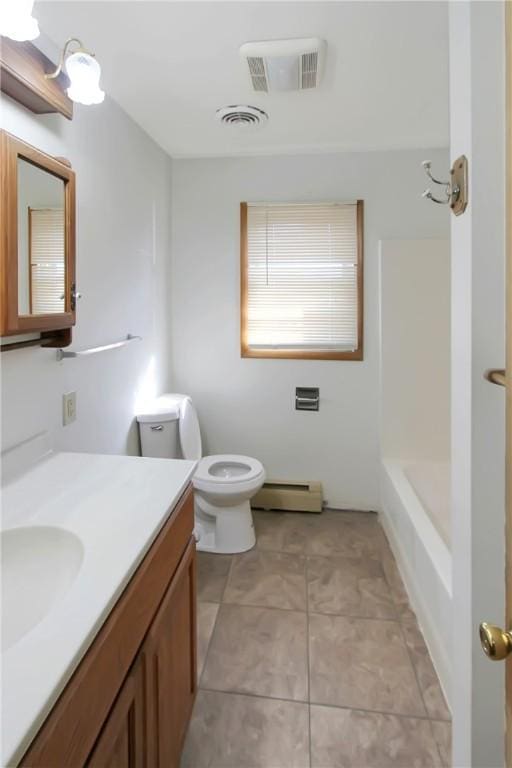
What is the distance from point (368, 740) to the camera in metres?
1.35

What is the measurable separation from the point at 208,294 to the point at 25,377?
1677 millimetres

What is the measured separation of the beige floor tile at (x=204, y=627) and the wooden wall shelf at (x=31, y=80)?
203 cm

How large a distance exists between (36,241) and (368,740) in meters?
1.89

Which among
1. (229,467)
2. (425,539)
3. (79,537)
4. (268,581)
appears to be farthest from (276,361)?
(79,537)

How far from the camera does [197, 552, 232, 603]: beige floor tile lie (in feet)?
6.75

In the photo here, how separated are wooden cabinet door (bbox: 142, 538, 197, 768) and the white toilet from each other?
1007 mm

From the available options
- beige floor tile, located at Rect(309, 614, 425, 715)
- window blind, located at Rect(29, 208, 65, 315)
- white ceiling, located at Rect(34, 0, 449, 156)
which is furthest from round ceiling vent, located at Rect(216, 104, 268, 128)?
beige floor tile, located at Rect(309, 614, 425, 715)

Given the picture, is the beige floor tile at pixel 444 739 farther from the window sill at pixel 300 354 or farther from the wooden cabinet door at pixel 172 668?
the window sill at pixel 300 354

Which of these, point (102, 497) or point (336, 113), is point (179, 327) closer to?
point (336, 113)

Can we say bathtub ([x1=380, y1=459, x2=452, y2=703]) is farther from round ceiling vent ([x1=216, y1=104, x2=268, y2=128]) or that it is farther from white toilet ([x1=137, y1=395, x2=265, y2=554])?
round ceiling vent ([x1=216, y1=104, x2=268, y2=128])

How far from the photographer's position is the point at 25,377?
1.43 meters

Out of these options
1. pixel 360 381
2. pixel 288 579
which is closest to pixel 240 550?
pixel 288 579

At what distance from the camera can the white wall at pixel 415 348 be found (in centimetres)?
271

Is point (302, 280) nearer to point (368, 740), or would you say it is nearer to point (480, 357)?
point (480, 357)
